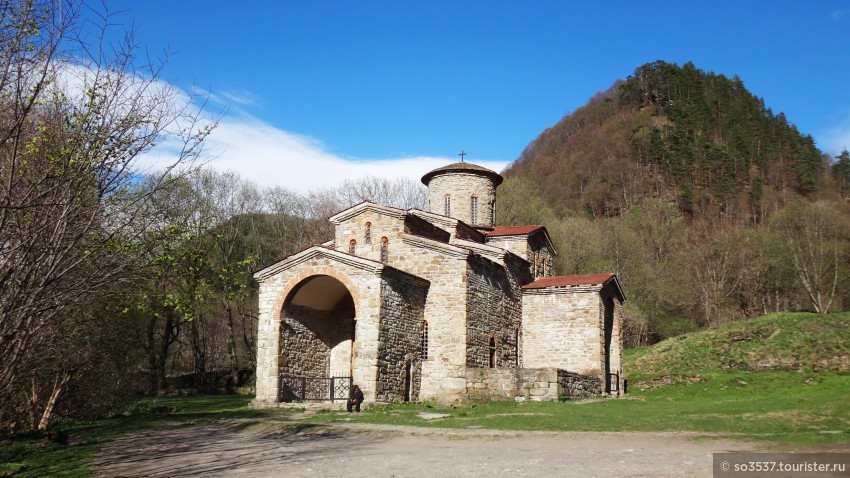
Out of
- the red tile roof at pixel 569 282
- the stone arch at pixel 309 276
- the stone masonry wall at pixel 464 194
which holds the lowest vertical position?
the stone arch at pixel 309 276

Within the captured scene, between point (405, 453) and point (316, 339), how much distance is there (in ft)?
39.1

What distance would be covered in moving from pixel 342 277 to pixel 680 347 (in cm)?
1782

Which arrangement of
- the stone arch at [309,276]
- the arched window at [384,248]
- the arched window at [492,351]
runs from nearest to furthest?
the stone arch at [309,276] < the arched window at [384,248] < the arched window at [492,351]

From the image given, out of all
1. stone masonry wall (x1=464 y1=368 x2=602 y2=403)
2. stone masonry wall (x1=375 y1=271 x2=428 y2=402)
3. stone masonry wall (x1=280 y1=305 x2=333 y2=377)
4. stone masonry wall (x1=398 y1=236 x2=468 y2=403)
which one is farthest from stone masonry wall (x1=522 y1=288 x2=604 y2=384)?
stone masonry wall (x1=280 y1=305 x2=333 y2=377)

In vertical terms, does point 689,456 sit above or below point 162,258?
below

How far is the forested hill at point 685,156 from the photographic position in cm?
6850

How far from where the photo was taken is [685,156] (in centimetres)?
7125

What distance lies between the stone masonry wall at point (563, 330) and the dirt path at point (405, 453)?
459 inches

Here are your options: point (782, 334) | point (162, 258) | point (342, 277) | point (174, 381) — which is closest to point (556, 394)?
point (342, 277)

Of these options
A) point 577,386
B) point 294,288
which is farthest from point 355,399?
point 577,386

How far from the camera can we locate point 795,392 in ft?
70.7

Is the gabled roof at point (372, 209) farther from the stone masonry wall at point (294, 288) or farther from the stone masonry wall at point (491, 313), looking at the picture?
the stone masonry wall at point (491, 313)

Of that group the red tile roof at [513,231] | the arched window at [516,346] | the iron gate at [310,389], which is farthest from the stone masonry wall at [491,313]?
the iron gate at [310,389]

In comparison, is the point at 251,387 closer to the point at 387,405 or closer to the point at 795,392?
the point at 387,405
